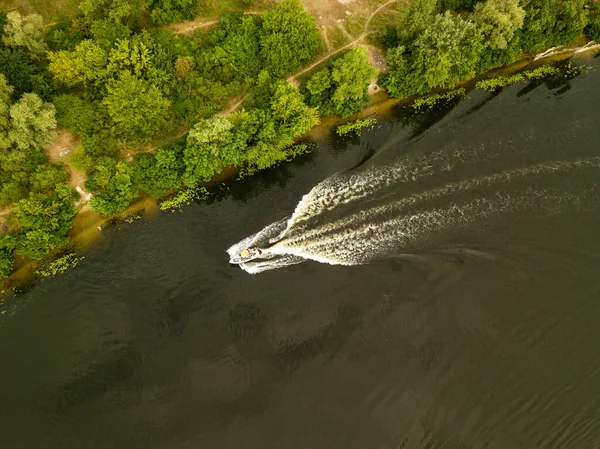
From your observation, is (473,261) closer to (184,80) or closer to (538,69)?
(538,69)

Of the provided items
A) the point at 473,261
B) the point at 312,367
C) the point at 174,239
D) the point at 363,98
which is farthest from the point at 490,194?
the point at 174,239

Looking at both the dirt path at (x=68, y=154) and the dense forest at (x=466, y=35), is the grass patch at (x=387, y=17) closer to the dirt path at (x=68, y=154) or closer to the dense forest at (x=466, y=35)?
the dense forest at (x=466, y=35)

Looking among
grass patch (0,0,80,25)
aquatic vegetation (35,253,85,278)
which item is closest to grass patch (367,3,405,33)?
grass patch (0,0,80,25)

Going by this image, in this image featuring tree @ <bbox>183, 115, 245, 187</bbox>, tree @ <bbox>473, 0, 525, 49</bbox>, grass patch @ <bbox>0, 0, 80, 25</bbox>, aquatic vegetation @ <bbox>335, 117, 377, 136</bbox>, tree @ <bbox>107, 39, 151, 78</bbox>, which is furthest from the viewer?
aquatic vegetation @ <bbox>335, 117, 377, 136</bbox>

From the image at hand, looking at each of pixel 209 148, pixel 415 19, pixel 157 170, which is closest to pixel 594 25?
pixel 415 19

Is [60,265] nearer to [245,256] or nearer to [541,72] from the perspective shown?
[245,256]

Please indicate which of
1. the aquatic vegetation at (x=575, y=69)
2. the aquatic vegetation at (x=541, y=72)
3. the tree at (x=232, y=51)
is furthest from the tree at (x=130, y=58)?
the aquatic vegetation at (x=575, y=69)

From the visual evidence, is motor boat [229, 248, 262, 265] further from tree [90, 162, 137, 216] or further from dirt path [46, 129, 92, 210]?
dirt path [46, 129, 92, 210]
